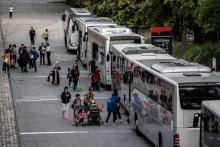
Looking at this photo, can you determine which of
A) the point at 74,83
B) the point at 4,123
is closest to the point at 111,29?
the point at 74,83

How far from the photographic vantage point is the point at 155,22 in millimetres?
46562

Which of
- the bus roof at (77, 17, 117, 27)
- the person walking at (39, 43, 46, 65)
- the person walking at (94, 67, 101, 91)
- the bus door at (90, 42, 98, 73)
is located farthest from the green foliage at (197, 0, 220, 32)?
the person walking at (39, 43, 46, 65)

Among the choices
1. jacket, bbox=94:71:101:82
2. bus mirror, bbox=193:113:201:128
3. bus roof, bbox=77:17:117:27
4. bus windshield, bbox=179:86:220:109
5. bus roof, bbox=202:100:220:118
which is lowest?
jacket, bbox=94:71:101:82

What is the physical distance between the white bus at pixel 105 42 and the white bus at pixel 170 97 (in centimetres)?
935

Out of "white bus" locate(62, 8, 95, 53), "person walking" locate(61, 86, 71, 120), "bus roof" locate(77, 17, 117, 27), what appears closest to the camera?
"person walking" locate(61, 86, 71, 120)

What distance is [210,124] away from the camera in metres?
20.0

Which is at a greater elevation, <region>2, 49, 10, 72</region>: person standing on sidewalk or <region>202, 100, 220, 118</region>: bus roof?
<region>202, 100, 220, 118</region>: bus roof

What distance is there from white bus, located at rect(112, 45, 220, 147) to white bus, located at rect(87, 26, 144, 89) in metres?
9.35

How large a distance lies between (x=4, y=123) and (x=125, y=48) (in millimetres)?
6086

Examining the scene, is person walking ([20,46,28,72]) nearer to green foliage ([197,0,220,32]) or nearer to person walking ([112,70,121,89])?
person walking ([112,70,121,89])

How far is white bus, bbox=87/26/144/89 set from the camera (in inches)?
1517

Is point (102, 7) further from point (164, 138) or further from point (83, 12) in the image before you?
point (164, 138)

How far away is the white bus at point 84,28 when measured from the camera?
46094 millimetres

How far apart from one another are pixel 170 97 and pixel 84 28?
24.6 m
